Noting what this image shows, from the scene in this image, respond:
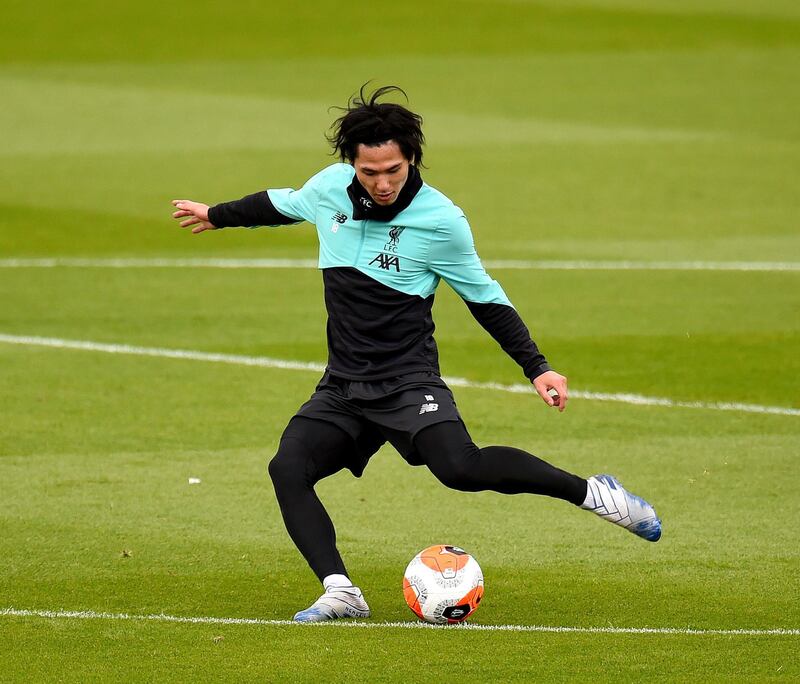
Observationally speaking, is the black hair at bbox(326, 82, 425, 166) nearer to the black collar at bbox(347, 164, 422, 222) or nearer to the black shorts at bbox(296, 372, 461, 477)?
the black collar at bbox(347, 164, 422, 222)

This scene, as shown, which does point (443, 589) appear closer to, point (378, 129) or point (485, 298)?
point (485, 298)

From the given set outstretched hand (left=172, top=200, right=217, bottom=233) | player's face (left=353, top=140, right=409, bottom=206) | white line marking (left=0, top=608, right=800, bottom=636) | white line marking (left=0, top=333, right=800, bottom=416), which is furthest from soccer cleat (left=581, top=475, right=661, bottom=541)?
white line marking (left=0, top=333, right=800, bottom=416)

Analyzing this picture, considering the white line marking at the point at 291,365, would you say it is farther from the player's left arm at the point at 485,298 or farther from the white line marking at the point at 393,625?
the white line marking at the point at 393,625

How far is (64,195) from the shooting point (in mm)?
24688

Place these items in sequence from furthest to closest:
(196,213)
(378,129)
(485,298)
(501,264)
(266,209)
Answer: (501,264) → (196,213) → (266,209) → (485,298) → (378,129)

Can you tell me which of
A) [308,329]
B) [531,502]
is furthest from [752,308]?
[531,502]

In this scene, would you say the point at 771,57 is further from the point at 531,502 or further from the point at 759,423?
the point at 531,502

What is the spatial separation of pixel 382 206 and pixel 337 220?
0.29 metres

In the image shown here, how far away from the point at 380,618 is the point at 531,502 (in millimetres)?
2661

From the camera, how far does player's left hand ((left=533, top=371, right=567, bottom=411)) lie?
24.1ft

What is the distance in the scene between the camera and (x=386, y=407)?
7.48m

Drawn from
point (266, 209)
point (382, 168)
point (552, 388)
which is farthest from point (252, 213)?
point (552, 388)

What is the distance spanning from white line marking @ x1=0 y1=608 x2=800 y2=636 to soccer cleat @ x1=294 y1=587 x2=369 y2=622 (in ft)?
0.11

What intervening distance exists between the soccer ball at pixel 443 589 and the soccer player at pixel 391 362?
0.26 meters
